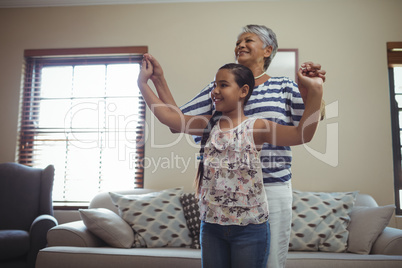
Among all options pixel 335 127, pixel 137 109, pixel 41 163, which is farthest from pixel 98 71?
pixel 335 127

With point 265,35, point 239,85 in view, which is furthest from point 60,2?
point 239,85

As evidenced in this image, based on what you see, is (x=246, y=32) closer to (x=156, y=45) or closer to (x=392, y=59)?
(x=156, y=45)

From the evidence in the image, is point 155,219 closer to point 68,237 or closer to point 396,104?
point 68,237

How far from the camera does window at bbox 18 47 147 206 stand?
3.30m

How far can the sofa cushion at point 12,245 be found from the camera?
2396 millimetres

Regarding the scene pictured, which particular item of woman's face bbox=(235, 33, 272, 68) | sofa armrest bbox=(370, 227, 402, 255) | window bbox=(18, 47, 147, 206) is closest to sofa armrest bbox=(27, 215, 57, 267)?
window bbox=(18, 47, 147, 206)

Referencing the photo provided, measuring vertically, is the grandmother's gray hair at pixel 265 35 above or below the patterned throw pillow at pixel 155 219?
above

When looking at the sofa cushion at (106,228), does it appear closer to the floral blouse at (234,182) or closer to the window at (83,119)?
the window at (83,119)

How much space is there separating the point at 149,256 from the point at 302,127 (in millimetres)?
1498

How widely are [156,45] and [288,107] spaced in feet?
7.76

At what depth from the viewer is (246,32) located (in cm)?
135

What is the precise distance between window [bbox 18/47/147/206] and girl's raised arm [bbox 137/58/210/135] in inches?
81.6

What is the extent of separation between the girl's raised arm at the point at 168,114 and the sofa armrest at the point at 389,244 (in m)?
1.68

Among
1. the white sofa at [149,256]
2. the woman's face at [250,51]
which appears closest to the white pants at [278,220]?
the woman's face at [250,51]
